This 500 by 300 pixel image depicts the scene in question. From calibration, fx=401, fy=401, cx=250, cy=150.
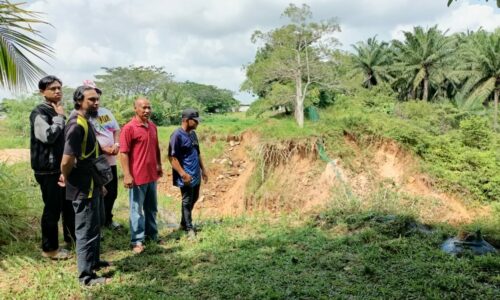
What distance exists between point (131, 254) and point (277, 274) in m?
1.68

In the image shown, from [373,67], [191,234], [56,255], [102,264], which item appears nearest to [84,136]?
[102,264]

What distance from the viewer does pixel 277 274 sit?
3.83m

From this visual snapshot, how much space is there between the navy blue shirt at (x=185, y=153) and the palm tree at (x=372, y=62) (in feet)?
127

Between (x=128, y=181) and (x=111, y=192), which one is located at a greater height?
(x=128, y=181)

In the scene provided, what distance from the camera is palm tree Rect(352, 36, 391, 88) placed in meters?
41.3

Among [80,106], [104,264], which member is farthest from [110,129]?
[104,264]

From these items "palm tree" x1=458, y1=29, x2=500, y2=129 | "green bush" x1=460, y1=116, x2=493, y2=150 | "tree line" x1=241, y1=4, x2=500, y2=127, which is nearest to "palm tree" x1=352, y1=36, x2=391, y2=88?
"tree line" x1=241, y1=4, x2=500, y2=127

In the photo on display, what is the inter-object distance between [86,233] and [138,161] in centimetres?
113

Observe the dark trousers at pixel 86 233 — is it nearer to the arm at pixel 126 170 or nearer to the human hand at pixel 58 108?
the arm at pixel 126 170

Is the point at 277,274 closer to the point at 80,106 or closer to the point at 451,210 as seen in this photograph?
the point at 80,106

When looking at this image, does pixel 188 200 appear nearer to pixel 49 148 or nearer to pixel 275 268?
pixel 275 268

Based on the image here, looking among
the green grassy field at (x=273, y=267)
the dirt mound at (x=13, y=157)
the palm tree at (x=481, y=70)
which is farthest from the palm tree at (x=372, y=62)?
the green grassy field at (x=273, y=267)

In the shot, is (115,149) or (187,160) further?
(187,160)

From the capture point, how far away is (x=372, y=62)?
41.9 meters
